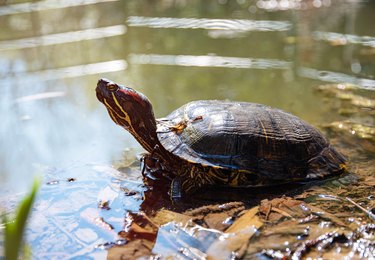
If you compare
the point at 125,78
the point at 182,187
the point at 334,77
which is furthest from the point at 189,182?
the point at 334,77

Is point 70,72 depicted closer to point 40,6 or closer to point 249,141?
point 249,141

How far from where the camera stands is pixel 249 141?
7.83ft

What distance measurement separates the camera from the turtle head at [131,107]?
257 cm

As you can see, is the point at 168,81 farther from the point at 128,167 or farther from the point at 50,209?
the point at 50,209

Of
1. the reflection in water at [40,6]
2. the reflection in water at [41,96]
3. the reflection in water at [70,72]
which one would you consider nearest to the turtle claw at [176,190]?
the reflection in water at [41,96]

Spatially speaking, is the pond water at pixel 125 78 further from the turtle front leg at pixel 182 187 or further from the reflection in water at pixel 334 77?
the turtle front leg at pixel 182 187

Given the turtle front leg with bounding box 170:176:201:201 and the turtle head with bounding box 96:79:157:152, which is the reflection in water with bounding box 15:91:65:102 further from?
the turtle front leg with bounding box 170:176:201:201

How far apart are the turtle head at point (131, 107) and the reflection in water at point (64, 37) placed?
3.40 m

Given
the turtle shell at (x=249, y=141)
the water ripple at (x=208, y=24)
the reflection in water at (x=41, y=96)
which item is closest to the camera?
the turtle shell at (x=249, y=141)

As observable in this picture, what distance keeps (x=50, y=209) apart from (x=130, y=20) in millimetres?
4861

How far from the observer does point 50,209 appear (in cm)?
235

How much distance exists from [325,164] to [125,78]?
249 cm

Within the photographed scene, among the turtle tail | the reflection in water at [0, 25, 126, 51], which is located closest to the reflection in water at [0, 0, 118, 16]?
the reflection in water at [0, 25, 126, 51]

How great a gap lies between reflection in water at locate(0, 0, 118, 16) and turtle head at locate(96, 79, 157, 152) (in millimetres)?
5374
